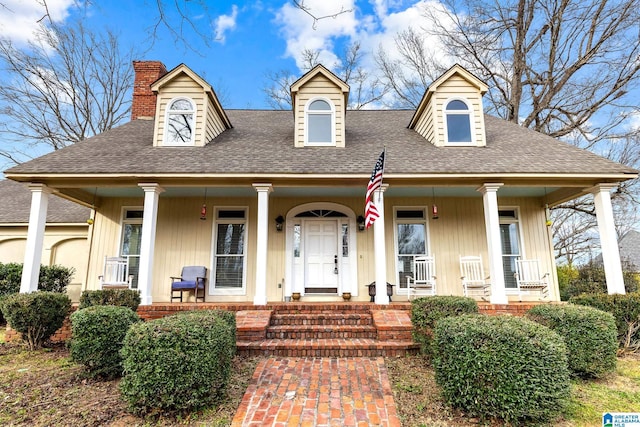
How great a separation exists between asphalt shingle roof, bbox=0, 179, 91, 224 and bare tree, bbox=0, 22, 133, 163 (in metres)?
3.99

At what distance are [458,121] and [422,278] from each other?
392cm

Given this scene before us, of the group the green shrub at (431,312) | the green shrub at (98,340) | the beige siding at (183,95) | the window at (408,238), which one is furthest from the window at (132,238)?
the green shrub at (431,312)

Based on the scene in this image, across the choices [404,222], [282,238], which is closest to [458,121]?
[404,222]

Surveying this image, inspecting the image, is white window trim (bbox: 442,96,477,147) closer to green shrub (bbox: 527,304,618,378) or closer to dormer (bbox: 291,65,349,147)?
dormer (bbox: 291,65,349,147)

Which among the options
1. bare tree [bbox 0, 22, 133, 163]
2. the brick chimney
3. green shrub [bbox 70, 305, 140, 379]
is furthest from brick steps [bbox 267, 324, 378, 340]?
bare tree [bbox 0, 22, 133, 163]

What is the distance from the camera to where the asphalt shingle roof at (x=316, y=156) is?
22.5 feet

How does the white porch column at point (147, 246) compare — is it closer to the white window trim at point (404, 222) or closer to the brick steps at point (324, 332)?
the brick steps at point (324, 332)

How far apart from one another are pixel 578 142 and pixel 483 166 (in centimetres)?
1018

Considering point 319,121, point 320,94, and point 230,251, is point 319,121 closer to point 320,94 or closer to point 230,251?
point 320,94

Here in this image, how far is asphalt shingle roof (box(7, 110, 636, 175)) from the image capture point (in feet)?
22.5

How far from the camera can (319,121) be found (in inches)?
332

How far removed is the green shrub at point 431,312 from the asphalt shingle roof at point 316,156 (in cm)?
294

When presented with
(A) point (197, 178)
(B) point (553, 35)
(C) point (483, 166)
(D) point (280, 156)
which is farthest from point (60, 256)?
(B) point (553, 35)

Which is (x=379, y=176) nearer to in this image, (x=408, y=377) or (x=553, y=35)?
(x=408, y=377)
